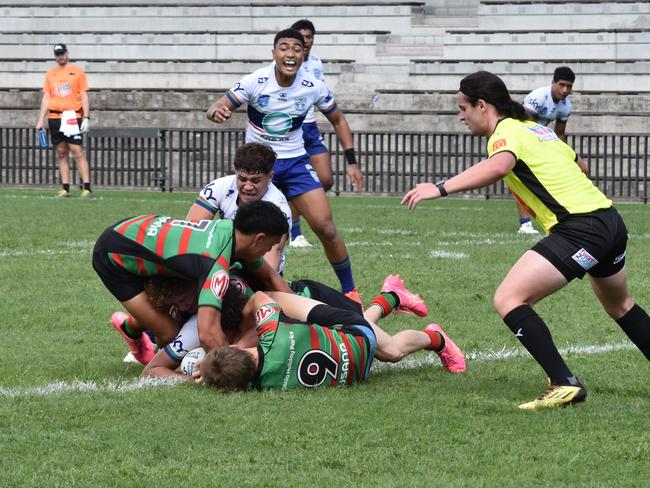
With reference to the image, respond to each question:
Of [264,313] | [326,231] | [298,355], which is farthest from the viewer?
[326,231]

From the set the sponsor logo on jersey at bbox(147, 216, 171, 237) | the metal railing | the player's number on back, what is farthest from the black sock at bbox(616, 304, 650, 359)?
the metal railing

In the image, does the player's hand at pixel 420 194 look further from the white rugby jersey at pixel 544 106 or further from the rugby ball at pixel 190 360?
the white rugby jersey at pixel 544 106

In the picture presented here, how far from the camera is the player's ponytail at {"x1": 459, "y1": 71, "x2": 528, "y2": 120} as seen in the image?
21.5 ft

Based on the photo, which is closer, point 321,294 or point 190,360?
point 190,360

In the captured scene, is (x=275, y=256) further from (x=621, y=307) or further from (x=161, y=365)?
(x=621, y=307)

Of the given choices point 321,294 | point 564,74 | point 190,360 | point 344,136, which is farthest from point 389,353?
point 564,74

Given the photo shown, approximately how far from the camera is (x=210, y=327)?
6.58 meters

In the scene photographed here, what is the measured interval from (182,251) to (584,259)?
1.96m

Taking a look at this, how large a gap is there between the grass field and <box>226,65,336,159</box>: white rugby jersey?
1351 mm

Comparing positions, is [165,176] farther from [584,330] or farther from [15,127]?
[584,330]

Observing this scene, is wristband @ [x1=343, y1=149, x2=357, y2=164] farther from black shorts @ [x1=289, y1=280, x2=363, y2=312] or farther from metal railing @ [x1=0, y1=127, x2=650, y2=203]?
metal railing @ [x1=0, y1=127, x2=650, y2=203]

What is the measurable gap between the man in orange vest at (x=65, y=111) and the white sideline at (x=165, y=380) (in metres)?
14.6

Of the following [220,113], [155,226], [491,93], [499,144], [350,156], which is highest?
[491,93]

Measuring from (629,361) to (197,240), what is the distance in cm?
251
